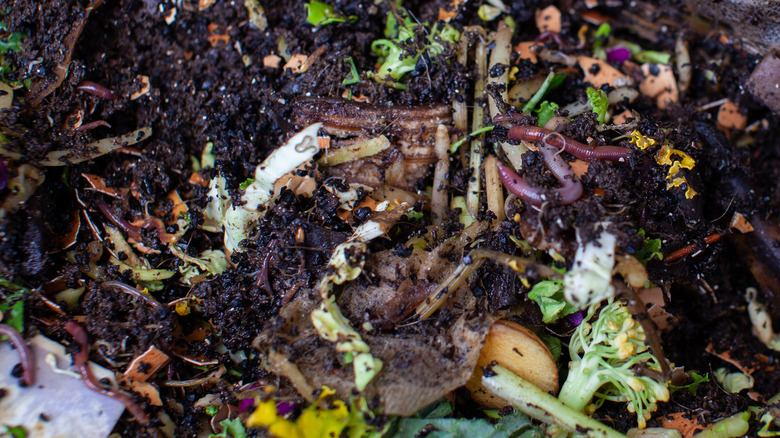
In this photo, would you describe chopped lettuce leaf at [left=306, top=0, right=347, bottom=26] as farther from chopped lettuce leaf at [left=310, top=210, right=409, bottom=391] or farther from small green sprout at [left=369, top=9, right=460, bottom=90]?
chopped lettuce leaf at [left=310, top=210, right=409, bottom=391]

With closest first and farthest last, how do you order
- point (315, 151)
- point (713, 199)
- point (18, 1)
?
1. point (315, 151)
2. point (18, 1)
3. point (713, 199)

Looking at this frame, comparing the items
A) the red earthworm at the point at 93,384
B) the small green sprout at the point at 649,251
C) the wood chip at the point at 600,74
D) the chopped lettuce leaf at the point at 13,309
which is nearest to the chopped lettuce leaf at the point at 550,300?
the small green sprout at the point at 649,251

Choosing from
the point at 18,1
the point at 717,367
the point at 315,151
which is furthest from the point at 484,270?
the point at 18,1

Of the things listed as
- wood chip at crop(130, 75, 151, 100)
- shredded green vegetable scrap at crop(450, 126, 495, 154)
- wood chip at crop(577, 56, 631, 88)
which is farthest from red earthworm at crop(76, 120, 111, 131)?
wood chip at crop(577, 56, 631, 88)

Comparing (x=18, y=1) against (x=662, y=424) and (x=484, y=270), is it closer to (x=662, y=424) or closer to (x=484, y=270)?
(x=484, y=270)

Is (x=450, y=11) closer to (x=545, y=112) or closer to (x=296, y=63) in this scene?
(x=545, y=112)

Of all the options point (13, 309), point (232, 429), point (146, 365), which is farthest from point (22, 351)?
point (232, 429)
